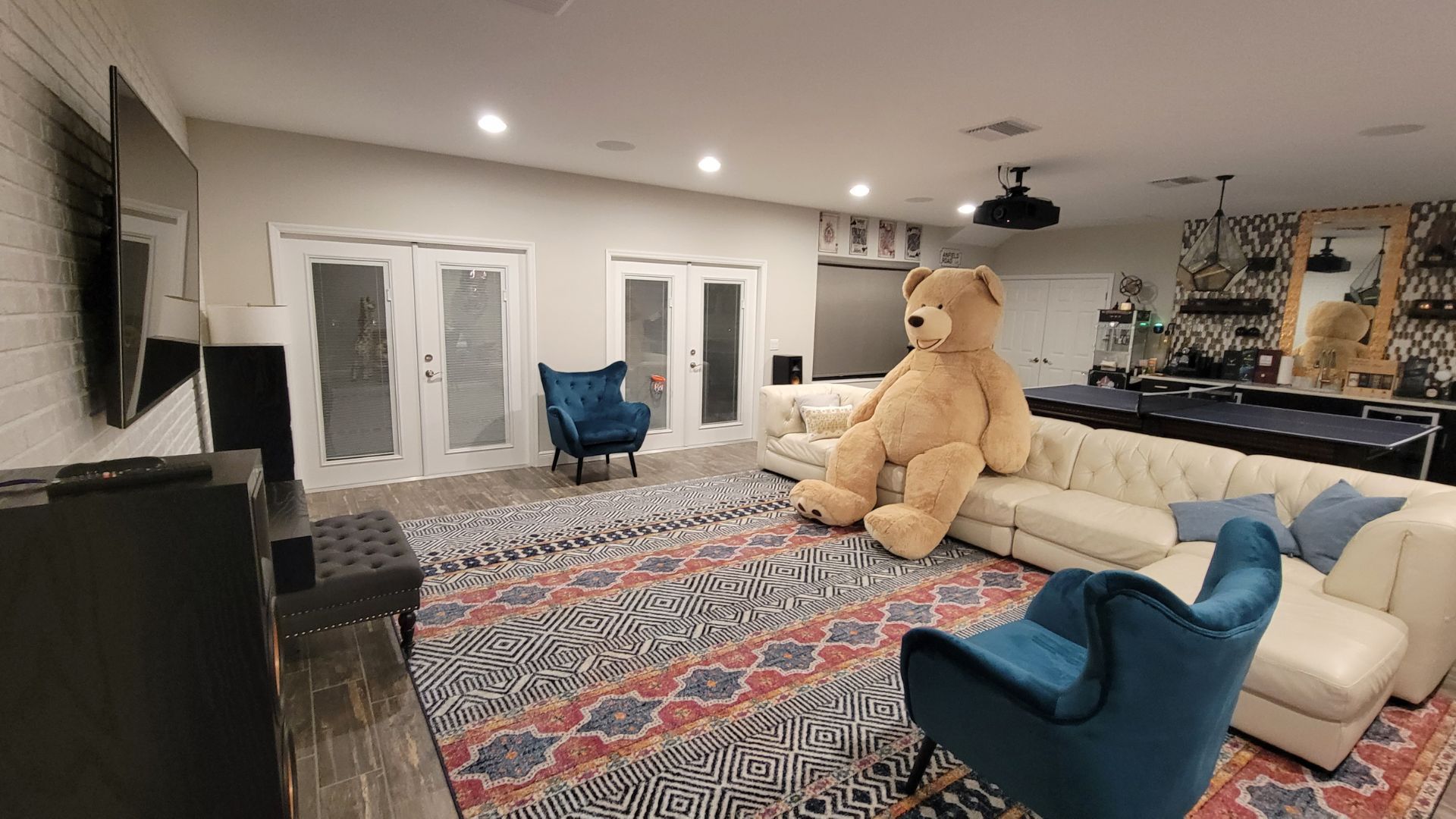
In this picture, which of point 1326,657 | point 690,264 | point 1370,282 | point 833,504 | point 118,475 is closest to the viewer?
point 118,475

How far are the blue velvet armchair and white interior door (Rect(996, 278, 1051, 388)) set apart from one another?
288 inches

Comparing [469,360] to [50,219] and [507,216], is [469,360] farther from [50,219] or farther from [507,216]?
[50,219]

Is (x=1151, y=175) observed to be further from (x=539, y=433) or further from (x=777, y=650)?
(x=539, y=433)

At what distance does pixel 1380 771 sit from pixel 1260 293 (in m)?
6.07

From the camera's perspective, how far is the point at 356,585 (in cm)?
236

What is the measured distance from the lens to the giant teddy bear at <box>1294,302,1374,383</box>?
5.93 metres

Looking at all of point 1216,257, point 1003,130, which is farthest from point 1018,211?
point 1216,257

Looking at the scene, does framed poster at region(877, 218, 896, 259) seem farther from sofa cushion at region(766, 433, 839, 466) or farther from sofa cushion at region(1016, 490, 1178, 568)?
sofa cushion at region(1016, 490, 1178, 568)

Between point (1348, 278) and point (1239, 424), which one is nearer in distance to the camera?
point (1239, 424)

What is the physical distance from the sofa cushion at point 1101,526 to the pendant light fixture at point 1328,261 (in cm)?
473

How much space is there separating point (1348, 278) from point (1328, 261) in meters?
0.22

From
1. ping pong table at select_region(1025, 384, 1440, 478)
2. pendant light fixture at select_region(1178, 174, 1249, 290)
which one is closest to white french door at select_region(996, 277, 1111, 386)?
ping pong table at select_region(1025, 384, 1440, 478)

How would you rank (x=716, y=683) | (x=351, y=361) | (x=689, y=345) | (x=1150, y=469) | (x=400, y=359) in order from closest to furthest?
1. (x=716, y=683)
2. (x=1150, y=469)
3. (x=351, y=361)
4. (x=400, y=359)
5. (x=689, y=345)

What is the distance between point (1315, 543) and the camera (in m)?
2.67
